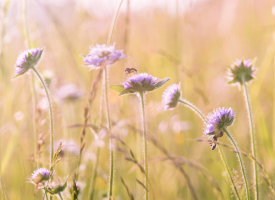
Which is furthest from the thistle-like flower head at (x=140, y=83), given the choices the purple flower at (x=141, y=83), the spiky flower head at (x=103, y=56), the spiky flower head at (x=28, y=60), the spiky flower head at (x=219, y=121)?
the spiky flower head at (x=28, y=60)

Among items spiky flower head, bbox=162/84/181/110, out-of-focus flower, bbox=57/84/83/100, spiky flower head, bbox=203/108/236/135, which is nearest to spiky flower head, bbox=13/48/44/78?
spiky flower head, bbox=162/84/181/110

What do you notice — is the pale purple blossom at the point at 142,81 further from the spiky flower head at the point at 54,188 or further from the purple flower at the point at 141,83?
the spiky flower head at the point at 54,188

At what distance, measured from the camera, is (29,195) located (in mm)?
1715

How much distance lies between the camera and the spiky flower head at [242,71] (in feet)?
4.35

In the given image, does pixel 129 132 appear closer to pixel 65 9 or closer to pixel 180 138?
pixel 180 138

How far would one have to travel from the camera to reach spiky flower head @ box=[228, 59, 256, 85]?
4.35ft

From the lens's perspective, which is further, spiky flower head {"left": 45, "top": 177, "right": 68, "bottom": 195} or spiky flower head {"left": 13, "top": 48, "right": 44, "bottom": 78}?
spiky flower head {"left": 13, "top": 48, "right": 44, "bottom": 78}

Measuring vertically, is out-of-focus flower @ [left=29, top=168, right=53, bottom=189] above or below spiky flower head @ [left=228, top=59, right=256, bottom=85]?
below

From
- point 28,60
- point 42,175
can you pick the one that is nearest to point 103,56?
point 28,60

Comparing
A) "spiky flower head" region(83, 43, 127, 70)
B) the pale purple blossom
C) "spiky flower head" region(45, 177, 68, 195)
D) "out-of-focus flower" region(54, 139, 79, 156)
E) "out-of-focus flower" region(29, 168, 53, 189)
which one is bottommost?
"spiky flower head" region(45, 177, 68, 195)

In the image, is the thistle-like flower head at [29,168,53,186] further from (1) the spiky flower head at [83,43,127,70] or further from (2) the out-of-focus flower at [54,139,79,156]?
(2) the out-of-focus flower at [54,139,79,156]

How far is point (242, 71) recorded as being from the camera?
134cm

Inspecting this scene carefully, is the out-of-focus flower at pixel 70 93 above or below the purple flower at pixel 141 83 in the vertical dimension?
above

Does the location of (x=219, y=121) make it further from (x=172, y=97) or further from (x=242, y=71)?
(x=242, y=71)
